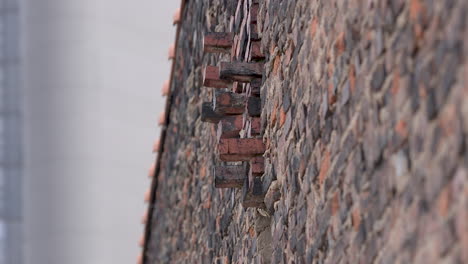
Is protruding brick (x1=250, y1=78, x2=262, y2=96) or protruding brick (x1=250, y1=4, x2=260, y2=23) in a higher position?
protruding brick (x1=250, y1=4, x2=260, y2=23)

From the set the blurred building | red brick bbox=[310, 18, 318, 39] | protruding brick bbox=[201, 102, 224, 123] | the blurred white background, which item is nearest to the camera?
red brick bbox=[310, 18, 318, 39]

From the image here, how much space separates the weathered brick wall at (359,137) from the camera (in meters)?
2.82

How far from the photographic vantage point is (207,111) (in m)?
5.77

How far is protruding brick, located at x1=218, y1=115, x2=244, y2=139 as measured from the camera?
548 cm

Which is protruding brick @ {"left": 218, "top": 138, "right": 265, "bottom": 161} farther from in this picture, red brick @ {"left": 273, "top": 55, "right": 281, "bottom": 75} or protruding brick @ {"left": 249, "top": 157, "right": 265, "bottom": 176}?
red brick @ {"left": 273, "top": 55, "right": 281, "bottom": 75}

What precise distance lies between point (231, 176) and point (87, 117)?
1461 centimetres

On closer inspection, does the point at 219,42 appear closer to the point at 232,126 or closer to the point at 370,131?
the point at 232,126

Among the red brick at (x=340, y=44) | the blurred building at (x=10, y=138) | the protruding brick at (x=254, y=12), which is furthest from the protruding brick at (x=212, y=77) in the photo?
the blurred building at (x=10, y=138)

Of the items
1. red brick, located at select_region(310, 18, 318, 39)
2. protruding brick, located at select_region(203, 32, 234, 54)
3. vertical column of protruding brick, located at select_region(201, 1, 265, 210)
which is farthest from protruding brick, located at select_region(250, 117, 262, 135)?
red brick, located at select_region(310, 18, 318, 39)

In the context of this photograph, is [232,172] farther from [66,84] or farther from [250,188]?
[66,84]

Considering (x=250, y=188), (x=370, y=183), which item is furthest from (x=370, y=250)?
(x=250, y=188)

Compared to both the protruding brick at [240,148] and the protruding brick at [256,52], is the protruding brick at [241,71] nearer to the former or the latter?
the protruding brick at [256,52]

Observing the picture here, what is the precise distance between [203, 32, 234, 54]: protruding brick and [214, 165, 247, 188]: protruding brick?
2.71 feet

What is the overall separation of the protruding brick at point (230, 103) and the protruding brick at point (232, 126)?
5cm
